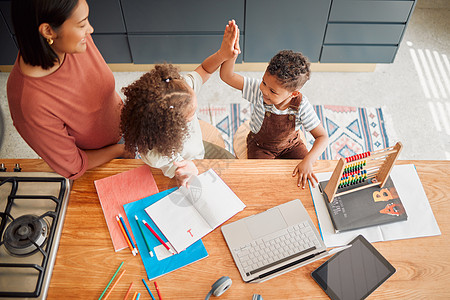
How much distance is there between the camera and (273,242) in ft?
3.93

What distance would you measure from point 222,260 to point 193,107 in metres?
0.51

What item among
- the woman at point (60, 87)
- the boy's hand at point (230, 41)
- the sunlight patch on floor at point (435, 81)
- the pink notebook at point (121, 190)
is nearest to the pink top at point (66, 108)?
the woman at point (60, 87)

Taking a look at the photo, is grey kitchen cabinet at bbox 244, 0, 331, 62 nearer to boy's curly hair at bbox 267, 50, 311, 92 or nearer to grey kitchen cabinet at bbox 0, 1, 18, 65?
boy's curly hair at bbox 267, 50, 311, 92

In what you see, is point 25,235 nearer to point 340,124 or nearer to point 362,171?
point 362,171

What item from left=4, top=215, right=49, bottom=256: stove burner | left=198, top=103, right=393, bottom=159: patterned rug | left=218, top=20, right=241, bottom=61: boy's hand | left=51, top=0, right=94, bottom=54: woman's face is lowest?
left=198, top=103, right=393, bottom=159: patterned rug

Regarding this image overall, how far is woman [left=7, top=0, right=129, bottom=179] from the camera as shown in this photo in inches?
42.3

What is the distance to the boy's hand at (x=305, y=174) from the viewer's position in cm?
133

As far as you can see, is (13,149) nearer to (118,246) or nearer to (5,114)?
(5,114)

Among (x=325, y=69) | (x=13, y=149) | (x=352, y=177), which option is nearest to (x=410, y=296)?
(x=352, y=177)

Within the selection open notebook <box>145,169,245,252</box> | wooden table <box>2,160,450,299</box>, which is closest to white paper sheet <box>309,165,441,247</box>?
wooden table <box>2,160,450,299</box>

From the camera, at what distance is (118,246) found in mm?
1187

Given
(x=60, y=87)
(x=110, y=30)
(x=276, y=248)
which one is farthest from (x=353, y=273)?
(x=110, y=30)

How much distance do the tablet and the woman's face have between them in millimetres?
1038

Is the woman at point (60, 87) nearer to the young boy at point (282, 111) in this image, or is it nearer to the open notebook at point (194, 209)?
the open notebook at point (194, 209)
